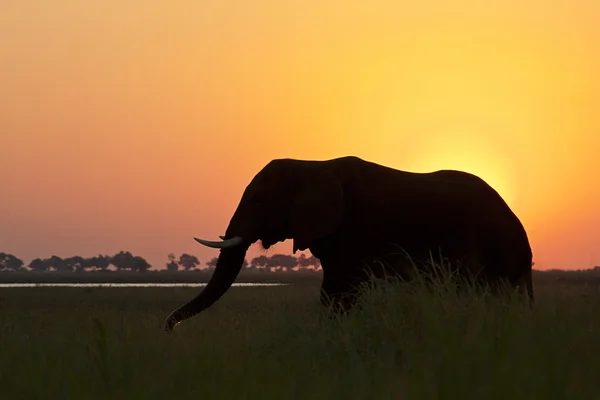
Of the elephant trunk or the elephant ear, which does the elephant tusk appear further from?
the elephant ear

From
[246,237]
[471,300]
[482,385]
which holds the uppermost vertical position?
[246,237]

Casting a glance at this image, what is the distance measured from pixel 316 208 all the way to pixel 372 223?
2.38ft

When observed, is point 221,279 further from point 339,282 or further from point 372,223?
point 372,223

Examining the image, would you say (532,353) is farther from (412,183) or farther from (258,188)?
(258,188)

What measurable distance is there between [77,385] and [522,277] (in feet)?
22.9

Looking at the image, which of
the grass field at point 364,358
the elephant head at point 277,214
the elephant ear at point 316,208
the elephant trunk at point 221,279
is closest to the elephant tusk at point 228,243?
the elephant head at point 277,214

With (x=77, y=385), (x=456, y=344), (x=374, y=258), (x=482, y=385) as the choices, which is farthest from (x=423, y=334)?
(x=374, y=258)

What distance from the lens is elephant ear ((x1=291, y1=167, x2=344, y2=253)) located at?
38.8 feet

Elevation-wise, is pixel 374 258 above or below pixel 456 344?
above

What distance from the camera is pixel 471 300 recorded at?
866cm

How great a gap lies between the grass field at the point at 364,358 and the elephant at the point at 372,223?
220 centimetres

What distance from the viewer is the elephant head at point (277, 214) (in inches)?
468

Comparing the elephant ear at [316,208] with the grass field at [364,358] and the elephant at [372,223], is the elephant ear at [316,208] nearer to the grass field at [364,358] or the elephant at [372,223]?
the elephant at [372,223]

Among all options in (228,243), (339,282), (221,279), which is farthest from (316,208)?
(221,279)
